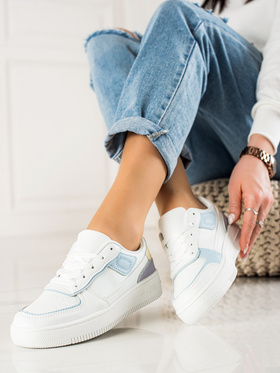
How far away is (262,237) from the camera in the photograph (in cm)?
92

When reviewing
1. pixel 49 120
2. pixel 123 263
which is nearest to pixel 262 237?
pixel 123 263

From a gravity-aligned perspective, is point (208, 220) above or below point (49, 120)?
above

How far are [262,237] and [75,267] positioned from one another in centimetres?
47

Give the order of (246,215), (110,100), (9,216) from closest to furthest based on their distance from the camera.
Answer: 1. (246,215)
2. (110,100)
3. (9,216)

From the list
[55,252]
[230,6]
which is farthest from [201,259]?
[55,252]

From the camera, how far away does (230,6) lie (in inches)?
48.6

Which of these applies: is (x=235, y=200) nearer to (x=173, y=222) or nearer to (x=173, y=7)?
(x=173, y=222)

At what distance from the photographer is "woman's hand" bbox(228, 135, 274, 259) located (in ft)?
2.12

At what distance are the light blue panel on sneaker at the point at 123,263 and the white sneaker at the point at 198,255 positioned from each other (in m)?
0.07

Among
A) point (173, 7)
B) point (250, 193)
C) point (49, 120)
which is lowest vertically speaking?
point (49, 120)

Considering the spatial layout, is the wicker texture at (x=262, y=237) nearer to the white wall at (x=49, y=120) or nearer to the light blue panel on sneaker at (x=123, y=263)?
the light blue panel on sneaker at (x=123, y=263)

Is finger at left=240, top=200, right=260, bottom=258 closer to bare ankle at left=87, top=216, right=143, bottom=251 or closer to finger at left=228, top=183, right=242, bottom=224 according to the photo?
finger at left=228, top=183, right=242, bottom=224

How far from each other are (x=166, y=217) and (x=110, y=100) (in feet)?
0.88

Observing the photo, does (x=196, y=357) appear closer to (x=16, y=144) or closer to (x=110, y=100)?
(x=110, y=100)
